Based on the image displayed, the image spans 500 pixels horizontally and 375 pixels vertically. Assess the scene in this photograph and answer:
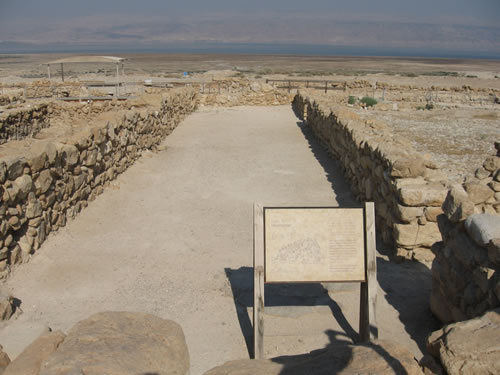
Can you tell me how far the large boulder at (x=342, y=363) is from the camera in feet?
9.57

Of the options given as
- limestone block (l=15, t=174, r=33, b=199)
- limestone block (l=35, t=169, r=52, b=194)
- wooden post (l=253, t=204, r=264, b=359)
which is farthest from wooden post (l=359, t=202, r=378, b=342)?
limestone block (l=35, t=169, r=52, b=194)

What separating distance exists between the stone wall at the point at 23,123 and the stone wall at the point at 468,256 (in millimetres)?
12354

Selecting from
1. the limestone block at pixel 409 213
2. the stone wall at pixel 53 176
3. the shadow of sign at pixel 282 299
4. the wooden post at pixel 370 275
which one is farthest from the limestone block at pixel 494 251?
the stone wall at pixel 53 176

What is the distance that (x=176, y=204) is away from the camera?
855 centimetres

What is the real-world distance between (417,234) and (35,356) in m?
4.46

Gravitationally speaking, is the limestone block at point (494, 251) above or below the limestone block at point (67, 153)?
below

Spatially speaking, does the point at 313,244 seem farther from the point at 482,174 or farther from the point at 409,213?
the point at 482,174

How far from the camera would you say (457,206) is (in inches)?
175

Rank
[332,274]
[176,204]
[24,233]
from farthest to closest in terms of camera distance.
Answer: [176,204]
[24,233]
[332,274]

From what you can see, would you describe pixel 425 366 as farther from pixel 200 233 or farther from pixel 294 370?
pixel 200 233

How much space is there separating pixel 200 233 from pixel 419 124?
11.6 meters

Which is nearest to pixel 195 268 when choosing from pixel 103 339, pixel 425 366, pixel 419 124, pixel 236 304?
pixel 236 304

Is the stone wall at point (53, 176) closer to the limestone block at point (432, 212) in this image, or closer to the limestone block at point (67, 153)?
the limestone block at point (67, 153)

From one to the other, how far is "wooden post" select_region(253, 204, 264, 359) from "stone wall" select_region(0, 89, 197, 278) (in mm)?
3287
